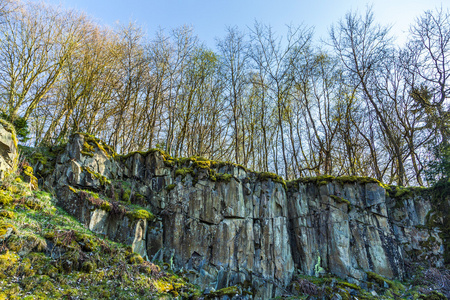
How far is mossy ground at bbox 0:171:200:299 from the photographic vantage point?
5.21 meters

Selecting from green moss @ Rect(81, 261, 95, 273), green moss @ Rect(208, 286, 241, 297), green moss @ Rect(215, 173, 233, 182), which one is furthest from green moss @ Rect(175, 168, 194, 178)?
green moss @ Rect(81, 261, 95, 273)

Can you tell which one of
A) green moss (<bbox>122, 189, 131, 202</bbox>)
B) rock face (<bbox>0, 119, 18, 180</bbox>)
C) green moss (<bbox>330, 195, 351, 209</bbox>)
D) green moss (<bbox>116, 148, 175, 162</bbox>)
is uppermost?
green moss (<bbox>116, 148, 175, 162</bbox>)

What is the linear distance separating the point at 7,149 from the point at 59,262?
191 inches

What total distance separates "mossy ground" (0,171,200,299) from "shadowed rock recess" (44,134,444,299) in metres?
1.36

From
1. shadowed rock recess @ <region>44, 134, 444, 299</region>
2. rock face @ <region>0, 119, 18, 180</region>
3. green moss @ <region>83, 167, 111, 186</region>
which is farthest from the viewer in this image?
green moss @ <region>83, 167, 111, 186</region>

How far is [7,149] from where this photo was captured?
833 centimetres

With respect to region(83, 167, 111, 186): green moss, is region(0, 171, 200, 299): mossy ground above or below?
below

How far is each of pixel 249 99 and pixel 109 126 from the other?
1108cm

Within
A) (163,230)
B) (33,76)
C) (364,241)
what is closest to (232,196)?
(163,230)

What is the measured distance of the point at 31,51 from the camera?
13359 mm

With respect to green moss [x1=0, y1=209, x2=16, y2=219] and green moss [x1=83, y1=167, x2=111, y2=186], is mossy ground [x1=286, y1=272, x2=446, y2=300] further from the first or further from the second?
green moss [x1=0, y1=209, x2=16, y2=219]

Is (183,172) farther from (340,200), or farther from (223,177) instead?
(340,200)

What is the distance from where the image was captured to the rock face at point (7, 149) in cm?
804

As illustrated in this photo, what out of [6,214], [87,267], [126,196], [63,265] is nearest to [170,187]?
[126,196]
